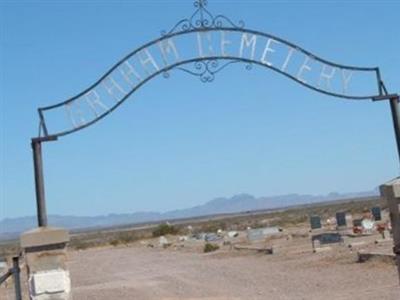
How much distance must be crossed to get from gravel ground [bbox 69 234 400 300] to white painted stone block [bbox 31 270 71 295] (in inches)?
351

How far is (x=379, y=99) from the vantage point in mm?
9797

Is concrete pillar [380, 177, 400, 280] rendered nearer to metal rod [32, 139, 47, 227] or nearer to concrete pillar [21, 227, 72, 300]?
concrete pillar [21, 227, 72, 300]

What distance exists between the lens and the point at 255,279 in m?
23.5

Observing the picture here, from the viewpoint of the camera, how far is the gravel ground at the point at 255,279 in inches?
734

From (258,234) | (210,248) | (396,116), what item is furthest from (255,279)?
(258,234)

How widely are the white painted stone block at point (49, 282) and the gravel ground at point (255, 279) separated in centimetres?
892

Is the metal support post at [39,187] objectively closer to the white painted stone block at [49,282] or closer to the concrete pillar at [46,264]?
the concrete pillar at [46,264]

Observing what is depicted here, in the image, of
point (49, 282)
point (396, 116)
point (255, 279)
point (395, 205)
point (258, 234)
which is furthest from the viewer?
point (258, 234)

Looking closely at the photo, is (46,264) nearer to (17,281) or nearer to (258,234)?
(17,281)

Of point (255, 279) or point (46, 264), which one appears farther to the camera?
point (255, 279)

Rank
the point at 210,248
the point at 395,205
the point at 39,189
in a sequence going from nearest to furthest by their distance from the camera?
the point at 395,205
the point at 39,189
the point at 210,248

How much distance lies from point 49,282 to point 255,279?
15819 millimetres

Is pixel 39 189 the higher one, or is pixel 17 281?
pixel 39 189

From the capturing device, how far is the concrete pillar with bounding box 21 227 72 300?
8.24 m
